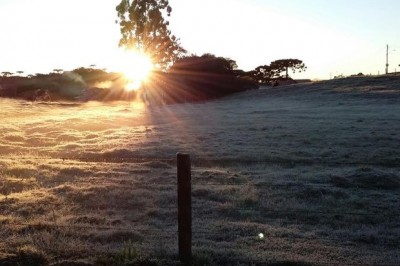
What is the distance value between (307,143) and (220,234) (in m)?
12.9

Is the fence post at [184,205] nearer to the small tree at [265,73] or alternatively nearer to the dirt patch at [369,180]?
the dirt patch at [369,180]

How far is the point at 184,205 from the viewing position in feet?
22.5

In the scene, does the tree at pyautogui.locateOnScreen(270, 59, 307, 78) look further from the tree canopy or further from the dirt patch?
the dirt patch

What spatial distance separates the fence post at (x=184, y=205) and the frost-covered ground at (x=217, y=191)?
41 centimetres

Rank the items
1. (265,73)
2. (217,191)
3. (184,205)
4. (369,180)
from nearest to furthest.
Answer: (184,205), (217,191), (369,180), (265,73)

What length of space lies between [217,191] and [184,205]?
596 cm

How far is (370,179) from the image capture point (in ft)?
45.4

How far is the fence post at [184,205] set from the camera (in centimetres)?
683

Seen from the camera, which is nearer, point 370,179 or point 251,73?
point 370,179

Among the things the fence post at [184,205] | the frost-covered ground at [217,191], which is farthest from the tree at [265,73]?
the fence post at [184,205]

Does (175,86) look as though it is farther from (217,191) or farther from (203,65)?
(217,191)

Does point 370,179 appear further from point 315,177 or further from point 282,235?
point 282,235

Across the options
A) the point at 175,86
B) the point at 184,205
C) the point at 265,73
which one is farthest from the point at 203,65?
the point at 184,205

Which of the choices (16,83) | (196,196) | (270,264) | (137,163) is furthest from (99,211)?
(16,83)
